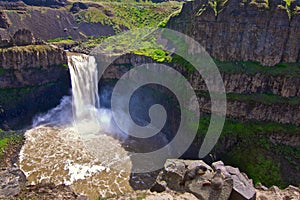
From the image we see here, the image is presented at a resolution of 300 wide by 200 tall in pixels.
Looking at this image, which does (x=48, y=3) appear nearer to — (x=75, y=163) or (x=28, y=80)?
(x=28, y=80)

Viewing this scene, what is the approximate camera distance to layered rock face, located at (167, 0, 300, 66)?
31.1 metres

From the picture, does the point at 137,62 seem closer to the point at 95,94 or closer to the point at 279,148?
the point at 95,94

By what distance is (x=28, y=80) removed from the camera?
43.4 m

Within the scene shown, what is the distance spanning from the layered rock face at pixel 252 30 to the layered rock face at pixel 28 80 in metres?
25.4

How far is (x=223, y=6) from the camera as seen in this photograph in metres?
33.9

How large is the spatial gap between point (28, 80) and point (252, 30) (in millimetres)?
33943

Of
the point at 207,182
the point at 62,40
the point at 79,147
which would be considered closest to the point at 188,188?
the point at 207,182

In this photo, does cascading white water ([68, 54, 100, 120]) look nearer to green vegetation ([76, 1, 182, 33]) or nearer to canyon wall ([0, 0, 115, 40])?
canyon wall ([0, 0, 115, 40])

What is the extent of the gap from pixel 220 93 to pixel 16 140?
2683 cm

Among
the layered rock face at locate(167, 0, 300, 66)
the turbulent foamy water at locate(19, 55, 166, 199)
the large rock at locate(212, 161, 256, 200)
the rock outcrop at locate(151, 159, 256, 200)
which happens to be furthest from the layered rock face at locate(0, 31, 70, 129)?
the large rock at locate(212, 161, 256, 200)

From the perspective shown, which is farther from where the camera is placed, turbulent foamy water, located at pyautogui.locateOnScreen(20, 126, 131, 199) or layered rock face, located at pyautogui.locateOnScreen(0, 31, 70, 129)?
layered rock face, located at pyautogui.locateOnScreen(0, 31, 70, 129)

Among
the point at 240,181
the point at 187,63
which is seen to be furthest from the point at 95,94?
the point at 240,181

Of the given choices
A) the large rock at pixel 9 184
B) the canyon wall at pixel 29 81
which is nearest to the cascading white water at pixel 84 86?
the canyon wall at pixel 29 81

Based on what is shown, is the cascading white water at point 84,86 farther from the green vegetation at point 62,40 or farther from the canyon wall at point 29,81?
the green vegetation at point 62,40
